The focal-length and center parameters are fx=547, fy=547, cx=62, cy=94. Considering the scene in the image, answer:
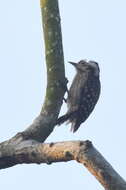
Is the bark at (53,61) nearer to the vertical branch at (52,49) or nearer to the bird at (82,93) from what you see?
the vertical branch at (52,49)

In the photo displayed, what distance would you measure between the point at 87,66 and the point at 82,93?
0.70 metres

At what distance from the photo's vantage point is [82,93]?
8.15m

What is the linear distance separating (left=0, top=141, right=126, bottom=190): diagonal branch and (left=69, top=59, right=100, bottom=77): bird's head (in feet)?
16.2

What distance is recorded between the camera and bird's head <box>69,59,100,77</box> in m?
8.57

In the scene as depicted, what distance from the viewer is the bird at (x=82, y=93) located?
7855 millimetres

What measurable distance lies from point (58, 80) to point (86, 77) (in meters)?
3.89

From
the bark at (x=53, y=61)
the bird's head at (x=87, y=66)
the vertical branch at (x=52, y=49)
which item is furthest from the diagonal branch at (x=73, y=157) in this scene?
the bird's head at (x=87, y=66)

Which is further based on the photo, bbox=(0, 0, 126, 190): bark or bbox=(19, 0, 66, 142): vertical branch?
bbox=(19, 0, 66, 142): vertical branch

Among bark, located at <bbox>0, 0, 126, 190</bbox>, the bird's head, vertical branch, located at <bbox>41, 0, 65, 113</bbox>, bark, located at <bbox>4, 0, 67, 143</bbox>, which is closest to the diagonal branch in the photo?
bark, located at <bbox>0, 0, 126, 190</bbox>

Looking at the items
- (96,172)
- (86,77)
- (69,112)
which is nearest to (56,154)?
(96,172)

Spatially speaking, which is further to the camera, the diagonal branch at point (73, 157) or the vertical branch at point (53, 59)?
the vertical branch at point (53, 59)

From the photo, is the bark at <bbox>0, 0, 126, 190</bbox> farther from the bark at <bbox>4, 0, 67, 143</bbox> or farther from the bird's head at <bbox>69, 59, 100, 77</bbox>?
the bird's head at <bbox>69, 59, 100, 77</bbox>

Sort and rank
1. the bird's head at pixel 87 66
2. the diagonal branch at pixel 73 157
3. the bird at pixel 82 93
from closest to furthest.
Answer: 1. the diagonal branch at pixel 73 157
2. the bird at pixel 82 93
3. the bird's head at pixel 87 66

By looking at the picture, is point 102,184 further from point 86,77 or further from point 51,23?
point 86,77
